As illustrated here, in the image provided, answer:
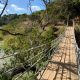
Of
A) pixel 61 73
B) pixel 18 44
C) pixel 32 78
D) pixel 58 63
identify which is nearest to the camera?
pixel 32 78

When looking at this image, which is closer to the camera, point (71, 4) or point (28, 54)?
point (28, 54)

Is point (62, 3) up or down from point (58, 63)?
up

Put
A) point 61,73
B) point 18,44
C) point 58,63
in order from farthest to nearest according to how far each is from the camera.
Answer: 1. point 18,44
2. point 58,63
3. point 61,73

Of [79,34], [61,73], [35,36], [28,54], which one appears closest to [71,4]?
[79,34]

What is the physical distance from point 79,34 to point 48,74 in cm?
2171

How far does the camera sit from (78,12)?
4553 cm

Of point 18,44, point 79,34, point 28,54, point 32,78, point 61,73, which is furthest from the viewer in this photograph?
point 79,34

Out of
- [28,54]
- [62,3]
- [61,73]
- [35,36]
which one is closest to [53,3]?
[62,3]

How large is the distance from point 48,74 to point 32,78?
560 mm

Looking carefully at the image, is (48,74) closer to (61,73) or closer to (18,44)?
(61,73)

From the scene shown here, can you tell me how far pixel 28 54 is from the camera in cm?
1293

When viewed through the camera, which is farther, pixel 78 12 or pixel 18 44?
pixel 78 12

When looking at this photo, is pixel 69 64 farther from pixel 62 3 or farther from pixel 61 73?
pixel 62 3

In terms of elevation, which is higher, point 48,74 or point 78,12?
point 78,12
